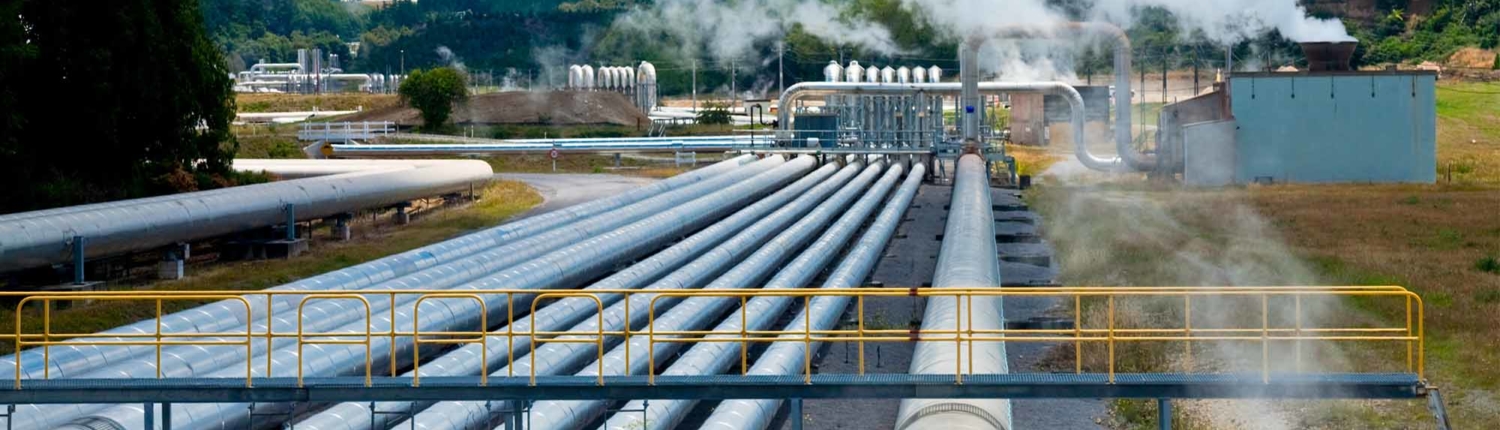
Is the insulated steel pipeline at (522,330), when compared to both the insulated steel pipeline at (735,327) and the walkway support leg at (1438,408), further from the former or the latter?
the walkway support leg at (1438,408)

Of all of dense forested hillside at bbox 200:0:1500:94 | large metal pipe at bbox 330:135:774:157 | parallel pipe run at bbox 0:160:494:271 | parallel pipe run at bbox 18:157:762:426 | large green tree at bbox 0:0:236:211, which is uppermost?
dense forested hillside at bbox 200:0:1500:94

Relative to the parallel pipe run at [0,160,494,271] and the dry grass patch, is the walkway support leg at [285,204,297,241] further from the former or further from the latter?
the dry grass patch

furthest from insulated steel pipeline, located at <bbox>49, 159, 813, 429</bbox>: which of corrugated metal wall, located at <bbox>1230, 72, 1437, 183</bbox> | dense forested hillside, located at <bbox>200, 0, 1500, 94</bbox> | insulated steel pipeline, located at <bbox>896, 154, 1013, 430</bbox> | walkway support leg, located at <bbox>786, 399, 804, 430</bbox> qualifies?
dense forested hillside, located at <bbox>200, 0, 1500, 94</bbox>

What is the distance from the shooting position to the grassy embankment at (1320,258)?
1641 cm

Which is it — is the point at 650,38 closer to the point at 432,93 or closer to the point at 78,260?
the point at 432,93

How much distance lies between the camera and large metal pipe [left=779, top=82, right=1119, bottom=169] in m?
50.6

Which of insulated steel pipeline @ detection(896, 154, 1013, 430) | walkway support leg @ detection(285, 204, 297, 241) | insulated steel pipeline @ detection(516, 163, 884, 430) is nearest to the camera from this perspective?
insulated steel pipeline @ detection(896, 154, 1013, 430)

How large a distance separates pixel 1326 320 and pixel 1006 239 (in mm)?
11938

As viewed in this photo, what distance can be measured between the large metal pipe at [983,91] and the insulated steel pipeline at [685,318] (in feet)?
56.1

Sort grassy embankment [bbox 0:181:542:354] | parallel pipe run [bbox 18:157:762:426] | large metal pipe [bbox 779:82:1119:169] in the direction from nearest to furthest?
1. parallel pipe run [bbox 18:157:762:426]
2. grassy embankment [bbox 0:181:542:354]
3. large metal pipe [bbox 779:82:1119:169]

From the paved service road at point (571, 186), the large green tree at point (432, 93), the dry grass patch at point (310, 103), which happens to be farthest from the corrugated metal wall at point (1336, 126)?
the dry grass patch at point (310, 103)

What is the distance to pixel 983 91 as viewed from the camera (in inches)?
2012

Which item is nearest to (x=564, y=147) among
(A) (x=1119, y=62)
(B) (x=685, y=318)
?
(A) (x=1119, y=62)

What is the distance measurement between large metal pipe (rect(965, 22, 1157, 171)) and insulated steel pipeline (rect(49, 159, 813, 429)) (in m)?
16.3
